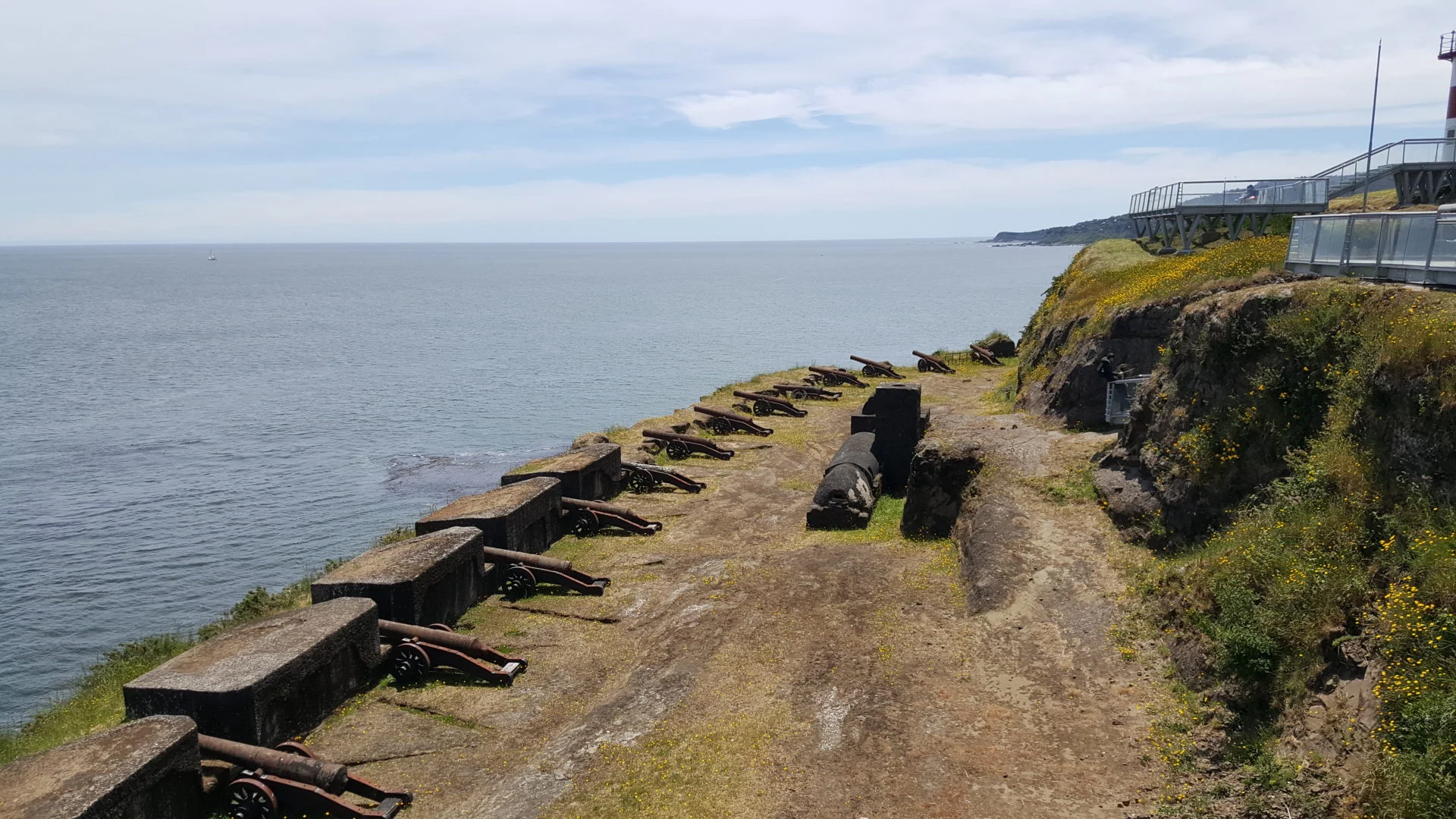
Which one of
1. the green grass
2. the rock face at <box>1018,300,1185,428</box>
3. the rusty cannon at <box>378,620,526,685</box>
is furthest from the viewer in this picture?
the rock face at <box>1018,300,1185,428</box>

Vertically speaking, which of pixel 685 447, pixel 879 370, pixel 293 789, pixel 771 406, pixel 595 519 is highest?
pixel 879 370

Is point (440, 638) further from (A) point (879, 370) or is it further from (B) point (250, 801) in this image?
(A) point (879, 370)

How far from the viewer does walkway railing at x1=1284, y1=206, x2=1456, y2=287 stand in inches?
480

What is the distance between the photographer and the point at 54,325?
92188 mm

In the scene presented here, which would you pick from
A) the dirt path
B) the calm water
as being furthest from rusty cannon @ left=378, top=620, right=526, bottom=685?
the calm water

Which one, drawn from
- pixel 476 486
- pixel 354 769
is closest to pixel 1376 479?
pixel 354 769

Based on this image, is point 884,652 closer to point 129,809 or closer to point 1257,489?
point 1257,489

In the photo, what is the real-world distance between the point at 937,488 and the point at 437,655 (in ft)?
31.9

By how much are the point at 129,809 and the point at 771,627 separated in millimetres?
7920

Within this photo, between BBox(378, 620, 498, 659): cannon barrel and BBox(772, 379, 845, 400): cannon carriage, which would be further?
BBox(772, 379, 845, 400): cannon carriage

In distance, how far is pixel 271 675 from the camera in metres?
11.0

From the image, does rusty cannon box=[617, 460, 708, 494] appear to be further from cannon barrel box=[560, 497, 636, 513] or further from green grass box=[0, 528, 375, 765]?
green grass box=[0, 528, 375, 765]

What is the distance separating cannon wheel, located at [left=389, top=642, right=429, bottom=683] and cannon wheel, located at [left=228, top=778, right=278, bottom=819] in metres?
3.24

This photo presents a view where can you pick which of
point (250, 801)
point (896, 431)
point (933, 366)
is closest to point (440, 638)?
point (250, 801)
